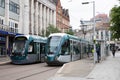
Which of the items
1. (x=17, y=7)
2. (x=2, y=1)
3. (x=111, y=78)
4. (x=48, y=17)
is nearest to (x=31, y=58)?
(x=111, y=78)

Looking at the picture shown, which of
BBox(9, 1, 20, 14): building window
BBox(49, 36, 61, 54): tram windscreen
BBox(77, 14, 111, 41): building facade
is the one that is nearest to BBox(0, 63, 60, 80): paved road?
BBox(49, 36, 61, 54): tram windscreen

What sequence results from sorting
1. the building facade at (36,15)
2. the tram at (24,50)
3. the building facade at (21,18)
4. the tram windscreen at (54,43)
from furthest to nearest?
the building facade at (36,15) → the building facade at (21,18) → the tram at (24,50) → the tram windscreen at (54,43)

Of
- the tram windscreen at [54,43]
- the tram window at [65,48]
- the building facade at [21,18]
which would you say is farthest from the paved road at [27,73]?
the building facade at [21,18]

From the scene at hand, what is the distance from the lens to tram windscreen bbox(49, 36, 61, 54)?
91.2ft

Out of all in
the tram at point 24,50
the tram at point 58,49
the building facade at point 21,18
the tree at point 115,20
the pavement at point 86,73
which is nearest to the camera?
the pavement at point 86,73

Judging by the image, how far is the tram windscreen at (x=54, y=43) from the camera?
27.8 m

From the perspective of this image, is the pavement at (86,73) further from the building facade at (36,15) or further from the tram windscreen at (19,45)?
the building facade at (36,15)

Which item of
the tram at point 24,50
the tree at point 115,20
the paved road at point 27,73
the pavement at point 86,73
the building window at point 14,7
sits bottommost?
the paved road at point 27,73

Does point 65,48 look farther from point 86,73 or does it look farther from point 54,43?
point 86,73

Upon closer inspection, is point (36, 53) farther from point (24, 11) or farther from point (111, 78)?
point (24, 11)

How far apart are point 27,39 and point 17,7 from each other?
2515 cm

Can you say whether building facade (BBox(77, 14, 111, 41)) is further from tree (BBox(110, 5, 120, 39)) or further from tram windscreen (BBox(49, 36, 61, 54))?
tram windscreen (BBox(49, 36, 61, 54))

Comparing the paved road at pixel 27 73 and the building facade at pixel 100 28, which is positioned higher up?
the building facade at pixel 100 28

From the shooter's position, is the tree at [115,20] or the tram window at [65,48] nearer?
the tram window at [65,48]
